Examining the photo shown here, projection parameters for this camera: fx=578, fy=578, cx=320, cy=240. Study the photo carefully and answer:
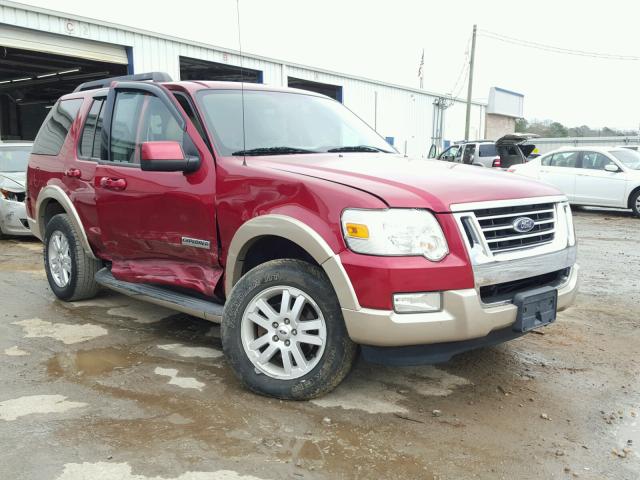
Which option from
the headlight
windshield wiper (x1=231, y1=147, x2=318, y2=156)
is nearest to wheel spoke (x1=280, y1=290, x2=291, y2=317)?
the headlight

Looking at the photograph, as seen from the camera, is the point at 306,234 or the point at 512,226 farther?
the point at 512,226

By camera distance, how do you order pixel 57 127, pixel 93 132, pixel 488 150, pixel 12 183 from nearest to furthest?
1. pixel 93 132
2. pixel 57 127
3. pixel 12 183
4. pixel 488 150

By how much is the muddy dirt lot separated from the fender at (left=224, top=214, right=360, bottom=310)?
0.67 meters

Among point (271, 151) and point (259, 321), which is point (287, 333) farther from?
point (271, 151)

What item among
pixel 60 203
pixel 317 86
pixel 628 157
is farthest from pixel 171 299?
pixel 317 86

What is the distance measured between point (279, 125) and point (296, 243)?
1.32 metres

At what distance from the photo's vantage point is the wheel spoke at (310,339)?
3.14m

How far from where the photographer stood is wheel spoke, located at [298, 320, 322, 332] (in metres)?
3.13

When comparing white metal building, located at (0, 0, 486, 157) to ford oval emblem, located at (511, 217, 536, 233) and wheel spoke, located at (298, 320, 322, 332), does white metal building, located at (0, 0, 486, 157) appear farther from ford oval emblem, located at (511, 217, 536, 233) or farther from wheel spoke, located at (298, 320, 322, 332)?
wheel spoke, located at (298, 320, 322, 332)

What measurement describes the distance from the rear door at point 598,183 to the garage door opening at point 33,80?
12161 mm

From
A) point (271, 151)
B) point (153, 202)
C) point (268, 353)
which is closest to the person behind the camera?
point (268, 353)

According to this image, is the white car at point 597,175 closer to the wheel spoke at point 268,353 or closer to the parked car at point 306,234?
the parked car at point 306,234

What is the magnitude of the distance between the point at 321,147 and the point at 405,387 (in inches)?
69.1

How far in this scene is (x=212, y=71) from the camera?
21.5 meters
